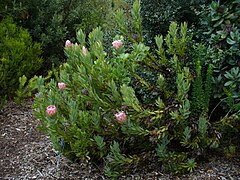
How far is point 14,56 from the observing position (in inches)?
184

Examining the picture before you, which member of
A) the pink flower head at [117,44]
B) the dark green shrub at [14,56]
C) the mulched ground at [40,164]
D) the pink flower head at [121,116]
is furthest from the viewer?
the dark green shrub at [14,56]

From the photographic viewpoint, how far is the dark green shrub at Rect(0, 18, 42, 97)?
4.63 meters

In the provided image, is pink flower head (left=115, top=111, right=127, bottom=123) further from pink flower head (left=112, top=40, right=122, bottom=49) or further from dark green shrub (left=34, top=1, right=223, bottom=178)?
pink flower head (left=112, top=40, right=122, bottom=49)

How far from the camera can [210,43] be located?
3.06 m

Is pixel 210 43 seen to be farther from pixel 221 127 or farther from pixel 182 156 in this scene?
pixel 182 156

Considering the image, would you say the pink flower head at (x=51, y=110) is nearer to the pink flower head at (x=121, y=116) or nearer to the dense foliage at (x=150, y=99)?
the dense foliage at (x=150, y=99)

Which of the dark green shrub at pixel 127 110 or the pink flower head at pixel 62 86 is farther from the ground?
the pink flower head at pixel 62 86

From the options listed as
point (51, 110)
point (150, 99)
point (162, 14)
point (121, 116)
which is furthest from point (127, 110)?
point (162, 14)

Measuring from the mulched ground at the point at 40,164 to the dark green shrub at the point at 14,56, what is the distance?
57 cm

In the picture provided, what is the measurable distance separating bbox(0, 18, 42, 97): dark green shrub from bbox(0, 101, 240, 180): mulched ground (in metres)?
0.57

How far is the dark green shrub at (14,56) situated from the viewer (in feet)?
15.2

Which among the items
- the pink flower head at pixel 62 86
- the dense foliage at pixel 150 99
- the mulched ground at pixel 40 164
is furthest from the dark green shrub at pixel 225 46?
the pink flower head at pixel 62 86

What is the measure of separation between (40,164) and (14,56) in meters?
1.77

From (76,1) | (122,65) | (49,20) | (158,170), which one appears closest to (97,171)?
(158,170)
